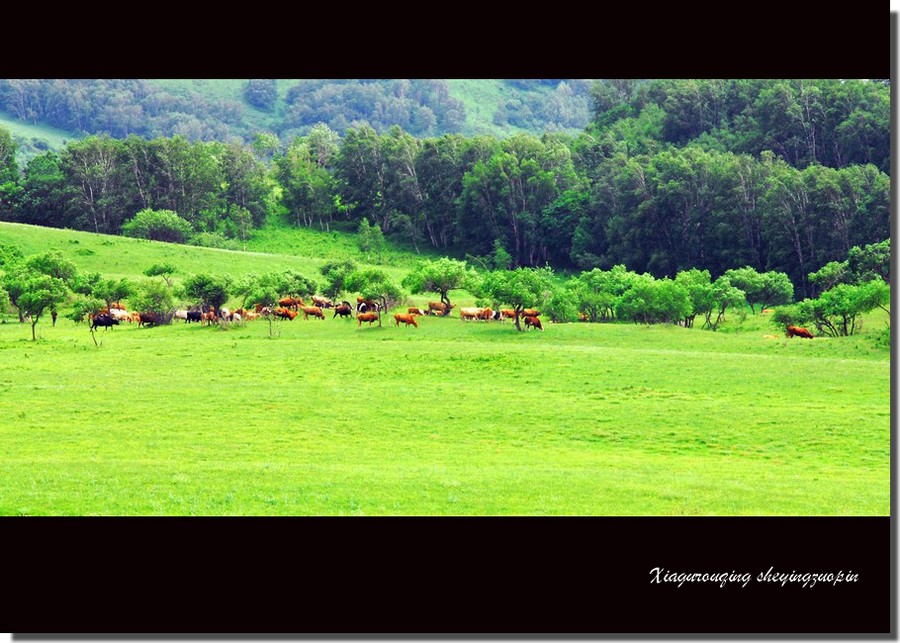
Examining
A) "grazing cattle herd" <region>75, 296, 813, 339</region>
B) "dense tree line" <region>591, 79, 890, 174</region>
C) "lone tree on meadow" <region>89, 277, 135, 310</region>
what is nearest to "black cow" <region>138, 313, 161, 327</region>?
"grazing cattle herd" <region>75, 296, 813, 339</region>

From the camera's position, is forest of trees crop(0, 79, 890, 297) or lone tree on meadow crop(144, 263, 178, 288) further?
forest of trees crop(0, 79, 890, 297)

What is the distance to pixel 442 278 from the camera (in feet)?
156

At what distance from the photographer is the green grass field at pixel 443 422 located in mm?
18094

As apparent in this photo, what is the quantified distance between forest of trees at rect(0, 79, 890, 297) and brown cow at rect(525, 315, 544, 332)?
21.9 m

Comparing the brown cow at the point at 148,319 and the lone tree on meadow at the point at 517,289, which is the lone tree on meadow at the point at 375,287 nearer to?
the lone tree on meadow at the point at 517,289

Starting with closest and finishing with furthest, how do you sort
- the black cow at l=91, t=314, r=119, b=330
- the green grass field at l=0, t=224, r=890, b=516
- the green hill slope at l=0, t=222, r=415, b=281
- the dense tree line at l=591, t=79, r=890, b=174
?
1. the green grass field at l=0, t=224, r=890, b=516
2. the black cow at l=91, t=314, r=119, b=330
3. the green hill slope at l=0, t=222, r=415, b=281
4. the dense tree line at l=591, t=79, r=890, b=174

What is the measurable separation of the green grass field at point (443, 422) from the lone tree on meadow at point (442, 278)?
20.0 ft

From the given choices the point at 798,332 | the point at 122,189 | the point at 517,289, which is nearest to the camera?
the point at 798,332

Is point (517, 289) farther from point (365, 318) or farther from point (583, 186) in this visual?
point (583, 186)

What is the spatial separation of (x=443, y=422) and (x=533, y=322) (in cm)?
1632

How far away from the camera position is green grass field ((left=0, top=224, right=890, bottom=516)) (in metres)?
18.1

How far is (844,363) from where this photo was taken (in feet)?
105

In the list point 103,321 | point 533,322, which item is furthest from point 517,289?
point 103,321

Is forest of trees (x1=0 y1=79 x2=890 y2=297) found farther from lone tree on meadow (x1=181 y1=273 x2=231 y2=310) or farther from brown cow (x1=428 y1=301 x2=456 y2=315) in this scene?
lone tree on meadow (x1=181 y1=273 x2=231 y2=310)
